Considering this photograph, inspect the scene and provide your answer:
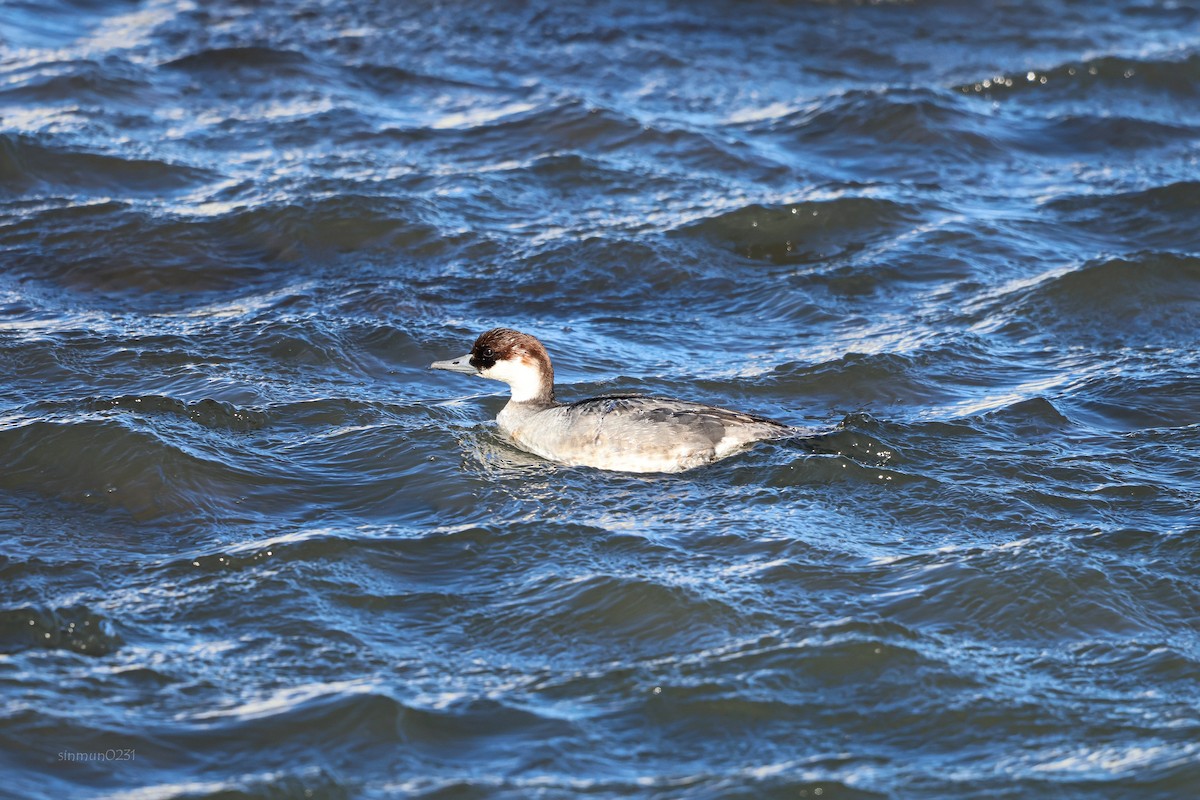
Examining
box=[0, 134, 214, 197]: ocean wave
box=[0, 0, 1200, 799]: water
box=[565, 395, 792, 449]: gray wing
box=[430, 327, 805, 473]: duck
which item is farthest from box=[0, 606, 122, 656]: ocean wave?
box=[0, 134, 214, 197]: ocean wave

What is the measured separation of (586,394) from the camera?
1030 cm

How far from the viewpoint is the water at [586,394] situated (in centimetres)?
635

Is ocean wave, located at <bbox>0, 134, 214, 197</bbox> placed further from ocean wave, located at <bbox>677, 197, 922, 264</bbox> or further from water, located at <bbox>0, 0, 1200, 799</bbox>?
ocean wave, located at <bbox>677, 197, 922, 264</bbox>

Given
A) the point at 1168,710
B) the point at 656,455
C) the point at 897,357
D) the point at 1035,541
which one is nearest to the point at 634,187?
the point at 897,357

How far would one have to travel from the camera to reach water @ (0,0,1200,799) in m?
6.35

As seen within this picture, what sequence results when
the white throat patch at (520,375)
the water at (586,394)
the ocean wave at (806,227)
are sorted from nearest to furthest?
1. the water at (586,394)
2. the white throat patch at (520,375)
3. the ocean wave at (806,227)

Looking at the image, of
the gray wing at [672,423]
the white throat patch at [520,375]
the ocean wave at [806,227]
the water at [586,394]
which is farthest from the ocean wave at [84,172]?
the gray wing at [672,423]

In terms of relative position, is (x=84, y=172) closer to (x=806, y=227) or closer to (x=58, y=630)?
(x=806, y=227)

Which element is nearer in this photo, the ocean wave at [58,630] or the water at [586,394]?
the water at [586,394]

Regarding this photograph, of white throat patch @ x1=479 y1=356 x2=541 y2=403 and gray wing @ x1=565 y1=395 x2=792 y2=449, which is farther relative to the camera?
white throat patch @ x1=479 y1=356 x2=541 y2=403

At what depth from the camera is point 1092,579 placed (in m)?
7.53

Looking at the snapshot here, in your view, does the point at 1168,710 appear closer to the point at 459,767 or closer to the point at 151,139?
the point at 459,767

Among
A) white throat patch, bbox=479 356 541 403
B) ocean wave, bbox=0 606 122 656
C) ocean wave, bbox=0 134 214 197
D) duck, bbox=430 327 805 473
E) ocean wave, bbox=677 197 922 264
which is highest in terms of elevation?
ocean wave, bbox=0 134 214 197

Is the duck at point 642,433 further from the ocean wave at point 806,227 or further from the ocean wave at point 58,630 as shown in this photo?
the ocean wave at point 806,227
